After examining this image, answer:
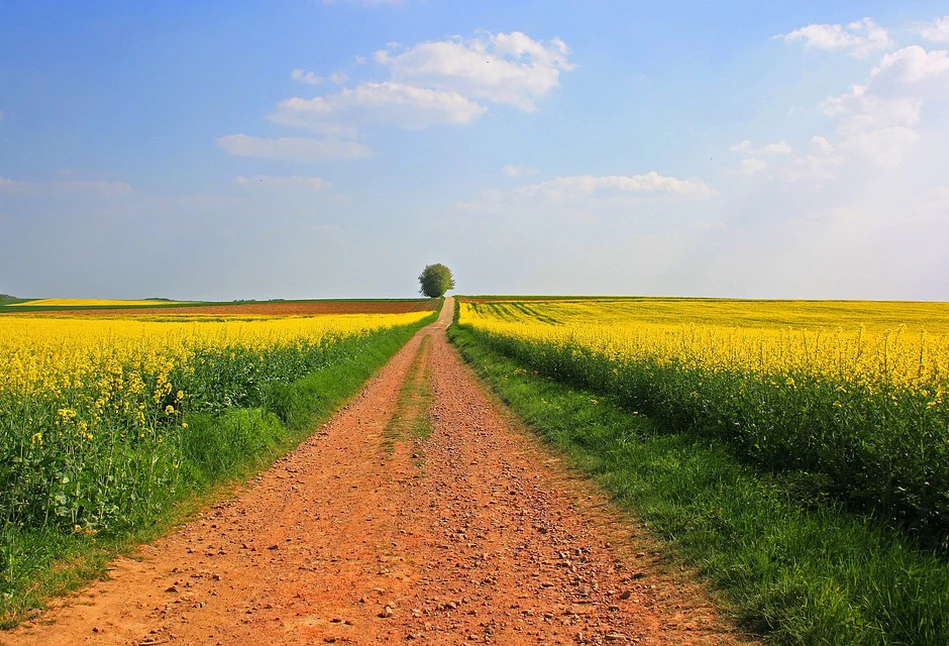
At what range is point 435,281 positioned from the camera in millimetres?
139375

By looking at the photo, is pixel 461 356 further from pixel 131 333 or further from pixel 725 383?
pixel 725 383

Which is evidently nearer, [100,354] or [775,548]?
[775,548]

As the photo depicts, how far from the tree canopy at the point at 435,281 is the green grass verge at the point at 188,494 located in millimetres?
124235

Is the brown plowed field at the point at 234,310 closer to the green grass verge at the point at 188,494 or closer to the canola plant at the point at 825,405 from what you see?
the green grass verge at the point at 188,494

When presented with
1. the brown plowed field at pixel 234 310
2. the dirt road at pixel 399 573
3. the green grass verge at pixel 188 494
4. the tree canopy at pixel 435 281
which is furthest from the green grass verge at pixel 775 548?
the tree canopy at pixel 435 281

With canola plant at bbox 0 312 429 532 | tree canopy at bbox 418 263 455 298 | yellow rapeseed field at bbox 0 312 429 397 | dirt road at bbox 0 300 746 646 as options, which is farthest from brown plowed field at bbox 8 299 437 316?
dirt road at bbox 0 300 746 646

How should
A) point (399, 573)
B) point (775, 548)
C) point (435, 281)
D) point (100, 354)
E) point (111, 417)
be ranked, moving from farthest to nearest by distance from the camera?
point (435, 281), point (100, 354), point (111, 417), point (399, 573), point (775, 548)

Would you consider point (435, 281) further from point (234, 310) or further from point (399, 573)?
point (399, 573)

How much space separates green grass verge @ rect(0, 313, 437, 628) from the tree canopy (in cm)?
12424

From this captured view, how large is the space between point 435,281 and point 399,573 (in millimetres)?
135085

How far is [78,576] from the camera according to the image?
4.86m

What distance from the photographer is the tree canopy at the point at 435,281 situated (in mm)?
139363

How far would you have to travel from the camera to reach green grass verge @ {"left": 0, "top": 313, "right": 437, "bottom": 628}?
4.61 m

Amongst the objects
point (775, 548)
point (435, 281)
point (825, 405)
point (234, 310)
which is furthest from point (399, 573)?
point (435, 281)
